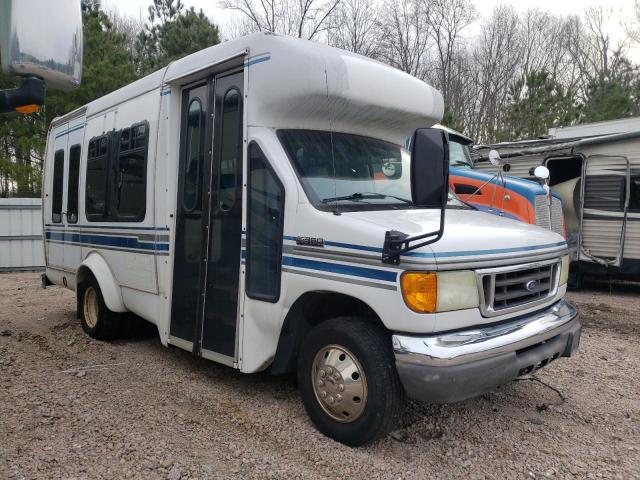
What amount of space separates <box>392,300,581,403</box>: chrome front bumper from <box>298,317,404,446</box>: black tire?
162 mm

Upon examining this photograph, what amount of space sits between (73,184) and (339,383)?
4.72m

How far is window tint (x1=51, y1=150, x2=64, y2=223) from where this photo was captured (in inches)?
275

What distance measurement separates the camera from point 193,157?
4.71m

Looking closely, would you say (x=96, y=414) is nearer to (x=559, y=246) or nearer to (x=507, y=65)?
(x=559, y=246)

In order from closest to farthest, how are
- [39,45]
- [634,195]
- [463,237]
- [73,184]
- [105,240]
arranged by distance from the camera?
1. [39,45]
2. [463,237]
3. [105,240]
4. [73,184]
5. [634,195]

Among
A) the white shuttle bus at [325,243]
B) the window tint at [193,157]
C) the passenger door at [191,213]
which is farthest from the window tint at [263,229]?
the window tint at [193,157]

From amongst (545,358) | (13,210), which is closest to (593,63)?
(13,210)

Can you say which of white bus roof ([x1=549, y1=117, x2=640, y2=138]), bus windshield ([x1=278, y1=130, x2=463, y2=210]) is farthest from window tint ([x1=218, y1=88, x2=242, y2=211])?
white bus roof ([x1=549, y1=117, x2=640, y2=138])

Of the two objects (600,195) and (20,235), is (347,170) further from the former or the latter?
(20,235)

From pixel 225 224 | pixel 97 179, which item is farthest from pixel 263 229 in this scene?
pixel 97 179

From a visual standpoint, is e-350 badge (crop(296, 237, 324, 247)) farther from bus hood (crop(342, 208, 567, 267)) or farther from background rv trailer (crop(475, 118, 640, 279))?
background rv trailer (crop(475, 118, 640, 279))

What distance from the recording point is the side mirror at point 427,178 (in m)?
2.98

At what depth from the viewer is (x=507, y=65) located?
33000 mm

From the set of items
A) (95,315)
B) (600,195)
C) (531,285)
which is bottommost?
(95,315)
